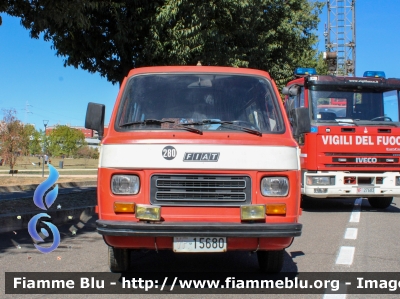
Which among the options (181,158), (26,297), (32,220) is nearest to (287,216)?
(181,158)

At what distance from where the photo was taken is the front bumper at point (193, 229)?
4.74 metres

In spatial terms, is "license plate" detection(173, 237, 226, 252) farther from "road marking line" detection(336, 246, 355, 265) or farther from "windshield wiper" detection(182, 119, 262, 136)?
"road marking line" detection(336, 246, 355, 265)

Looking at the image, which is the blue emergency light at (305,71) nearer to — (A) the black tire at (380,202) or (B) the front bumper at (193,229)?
(A) the black tire at (380,202)

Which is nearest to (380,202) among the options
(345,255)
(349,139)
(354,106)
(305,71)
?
(349,139)

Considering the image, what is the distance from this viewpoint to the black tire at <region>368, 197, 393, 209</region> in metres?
12.7

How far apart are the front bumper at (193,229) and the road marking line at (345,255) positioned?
2048 millimetres

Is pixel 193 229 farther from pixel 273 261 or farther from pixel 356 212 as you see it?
pixel 356 212

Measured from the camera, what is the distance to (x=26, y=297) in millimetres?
4961

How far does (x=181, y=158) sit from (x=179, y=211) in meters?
0.50

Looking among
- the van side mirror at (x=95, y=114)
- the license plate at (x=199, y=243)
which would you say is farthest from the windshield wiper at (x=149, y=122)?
the license plate at (x=199, y=243)

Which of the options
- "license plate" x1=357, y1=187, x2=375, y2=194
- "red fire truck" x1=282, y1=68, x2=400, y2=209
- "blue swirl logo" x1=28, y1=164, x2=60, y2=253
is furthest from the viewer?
"license plate" x1=357, y1=187, x2=375, y2=194

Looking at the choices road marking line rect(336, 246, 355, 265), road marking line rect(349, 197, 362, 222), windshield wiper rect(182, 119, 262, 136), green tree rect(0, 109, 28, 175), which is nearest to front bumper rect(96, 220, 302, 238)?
windshield wiper rect(182, 119, 262, 136)

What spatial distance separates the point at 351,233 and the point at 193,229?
4.89 meters

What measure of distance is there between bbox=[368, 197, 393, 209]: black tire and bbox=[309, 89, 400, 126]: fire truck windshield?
2188 millimetres
